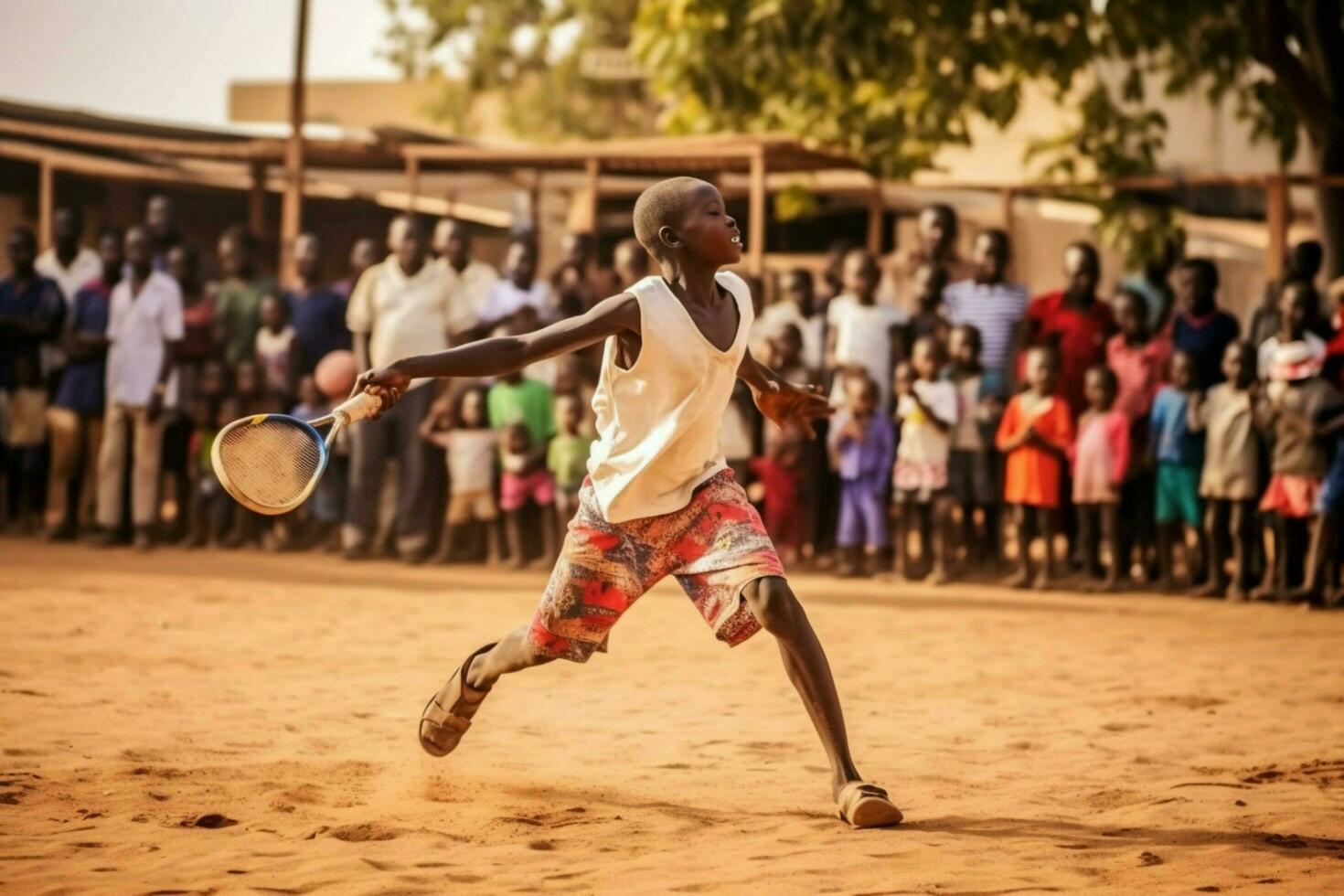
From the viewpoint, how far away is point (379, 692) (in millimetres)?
6805

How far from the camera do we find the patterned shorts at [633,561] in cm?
488

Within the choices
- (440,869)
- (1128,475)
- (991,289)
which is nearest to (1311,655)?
(1128,475)

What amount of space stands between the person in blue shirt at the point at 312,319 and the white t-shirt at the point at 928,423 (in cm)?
393

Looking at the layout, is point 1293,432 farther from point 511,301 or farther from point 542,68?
point 542,68

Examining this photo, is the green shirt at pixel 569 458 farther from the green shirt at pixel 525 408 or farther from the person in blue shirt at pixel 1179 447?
the person in blue shirt at pixel 1179 447

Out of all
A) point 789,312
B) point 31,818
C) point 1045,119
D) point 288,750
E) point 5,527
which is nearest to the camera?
point 31,818

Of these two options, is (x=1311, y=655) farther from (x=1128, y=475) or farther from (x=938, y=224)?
(x=938, y=224)

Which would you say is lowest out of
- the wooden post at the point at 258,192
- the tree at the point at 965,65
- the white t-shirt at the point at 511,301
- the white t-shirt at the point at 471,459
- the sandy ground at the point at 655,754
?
the sandy ground at the point at 655,754

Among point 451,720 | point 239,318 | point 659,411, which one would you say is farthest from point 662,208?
point 239,318

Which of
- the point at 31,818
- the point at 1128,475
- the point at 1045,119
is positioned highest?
the point at 1045,119

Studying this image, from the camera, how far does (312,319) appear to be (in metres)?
12.2

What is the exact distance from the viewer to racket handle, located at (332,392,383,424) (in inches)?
165

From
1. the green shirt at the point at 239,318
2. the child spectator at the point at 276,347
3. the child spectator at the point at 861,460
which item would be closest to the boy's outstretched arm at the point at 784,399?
the child spectator at the point at 861,460

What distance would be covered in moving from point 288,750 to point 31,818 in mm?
1085
